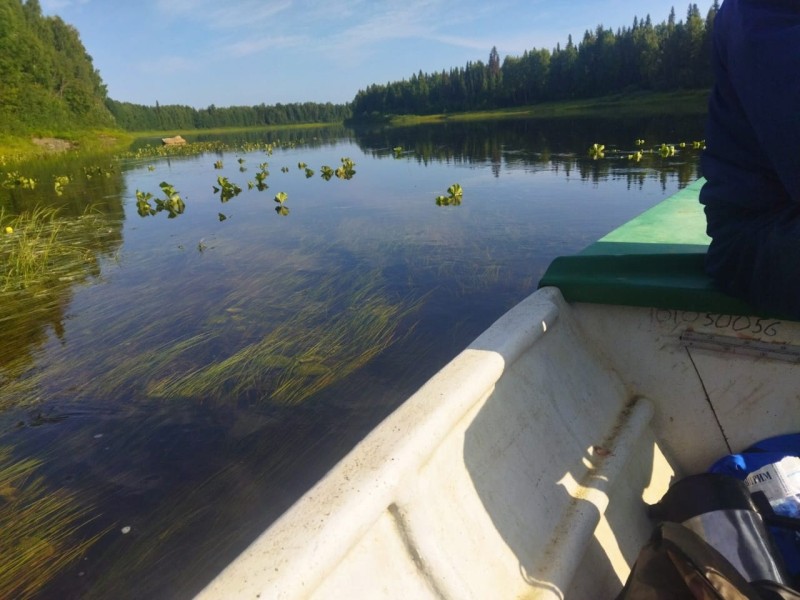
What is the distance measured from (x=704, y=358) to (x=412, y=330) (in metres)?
3.27

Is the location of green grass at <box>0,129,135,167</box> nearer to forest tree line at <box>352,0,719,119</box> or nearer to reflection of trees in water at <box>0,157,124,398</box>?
reflection of trees in water at <box>0,157,124,398</box>

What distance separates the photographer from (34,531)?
3051mm

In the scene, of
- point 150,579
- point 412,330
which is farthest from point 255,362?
point 150,579

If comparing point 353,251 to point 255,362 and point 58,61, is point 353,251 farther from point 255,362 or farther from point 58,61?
point 58,61

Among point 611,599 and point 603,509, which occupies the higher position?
point 603,509

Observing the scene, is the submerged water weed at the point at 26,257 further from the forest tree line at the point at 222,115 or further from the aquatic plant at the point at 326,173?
the forest tree line at the point at 222,115

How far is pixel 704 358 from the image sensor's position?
92.7 inches

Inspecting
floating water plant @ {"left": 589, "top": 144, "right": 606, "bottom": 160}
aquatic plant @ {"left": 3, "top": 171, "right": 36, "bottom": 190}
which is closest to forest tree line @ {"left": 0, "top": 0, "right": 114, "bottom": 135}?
aquatic plant @ {"left": 3, "top": 171, "right": 36, "bottom": 190}

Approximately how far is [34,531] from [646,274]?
387 cm

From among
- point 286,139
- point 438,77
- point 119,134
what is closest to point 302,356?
point 286,139

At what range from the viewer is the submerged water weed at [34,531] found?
276 cm

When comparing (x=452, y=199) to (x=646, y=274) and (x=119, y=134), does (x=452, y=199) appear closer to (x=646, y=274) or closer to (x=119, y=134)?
(x=646, y=274)

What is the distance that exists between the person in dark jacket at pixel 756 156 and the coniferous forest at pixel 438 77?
105 ft

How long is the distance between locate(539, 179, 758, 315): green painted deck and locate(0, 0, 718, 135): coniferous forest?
103 feet
